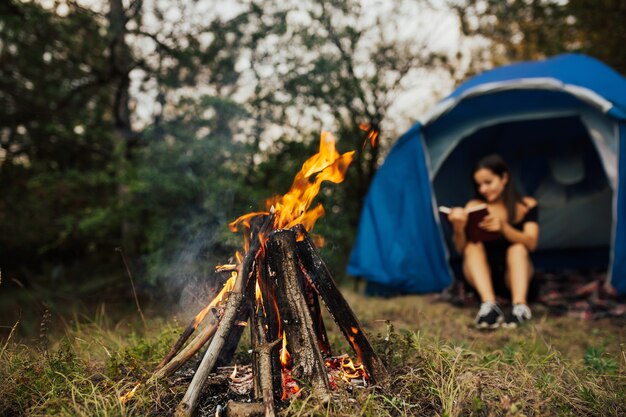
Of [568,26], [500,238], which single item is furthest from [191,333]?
[568,26]

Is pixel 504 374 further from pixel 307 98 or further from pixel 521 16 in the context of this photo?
pixel 521 16

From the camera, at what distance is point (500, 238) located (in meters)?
3.92

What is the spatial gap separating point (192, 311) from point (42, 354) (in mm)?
670

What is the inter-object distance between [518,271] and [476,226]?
0.48 metres

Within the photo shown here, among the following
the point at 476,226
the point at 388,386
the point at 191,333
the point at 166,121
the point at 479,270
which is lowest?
the point at 388,386

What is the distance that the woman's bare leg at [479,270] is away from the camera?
364cm

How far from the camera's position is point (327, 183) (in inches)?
180

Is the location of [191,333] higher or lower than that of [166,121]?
lower

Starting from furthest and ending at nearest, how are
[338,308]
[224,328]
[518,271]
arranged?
[518,271] → [338,308] → [224,328]

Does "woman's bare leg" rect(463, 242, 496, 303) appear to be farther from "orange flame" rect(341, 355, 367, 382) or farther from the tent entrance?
"orange flame" rect(341, 355, 367, 382)

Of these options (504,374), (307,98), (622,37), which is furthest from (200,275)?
(622,37)

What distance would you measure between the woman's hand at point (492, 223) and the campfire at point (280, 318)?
2.09 metres

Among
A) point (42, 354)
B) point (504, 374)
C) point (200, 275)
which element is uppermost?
point (200, 275)

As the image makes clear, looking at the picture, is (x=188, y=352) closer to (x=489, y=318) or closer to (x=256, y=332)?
(x=256, y=332)
